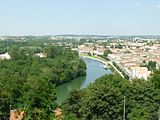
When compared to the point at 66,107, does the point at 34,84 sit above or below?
above

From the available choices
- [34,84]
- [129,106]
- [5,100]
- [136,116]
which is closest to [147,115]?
[136,116]

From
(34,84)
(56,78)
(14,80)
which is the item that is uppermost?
(34,84)

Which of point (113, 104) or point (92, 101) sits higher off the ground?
point (92, 101)

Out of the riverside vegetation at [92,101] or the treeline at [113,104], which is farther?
the treeline at [113,104]

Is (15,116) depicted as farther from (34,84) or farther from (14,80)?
(14,80)

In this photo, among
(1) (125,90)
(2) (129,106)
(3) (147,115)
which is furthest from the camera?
(1) (125,90)

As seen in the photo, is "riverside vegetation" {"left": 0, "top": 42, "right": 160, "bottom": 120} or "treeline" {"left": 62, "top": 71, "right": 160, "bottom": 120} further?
"treeline" {"left": 62, "top": 71, "right": 160, "bottom": 120}

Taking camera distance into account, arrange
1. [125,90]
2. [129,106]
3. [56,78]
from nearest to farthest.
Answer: [129,106]
[125,90]
[56,78]

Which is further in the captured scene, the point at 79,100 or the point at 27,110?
the point at 79,100
